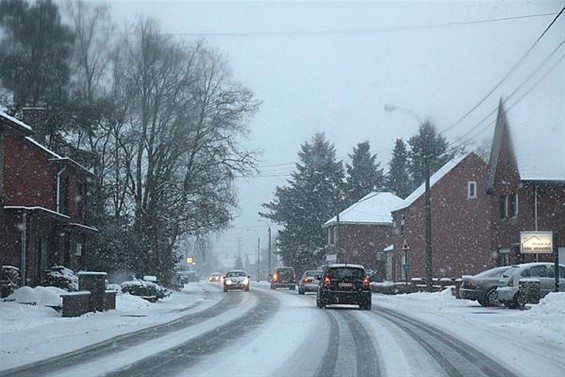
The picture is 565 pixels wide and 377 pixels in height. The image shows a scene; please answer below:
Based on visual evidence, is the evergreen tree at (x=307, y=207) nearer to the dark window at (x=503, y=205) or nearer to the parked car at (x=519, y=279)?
the dark window at (x=503, y=205)

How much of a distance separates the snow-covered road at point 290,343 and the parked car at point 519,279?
60.5 inches

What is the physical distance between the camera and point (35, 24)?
47.2m

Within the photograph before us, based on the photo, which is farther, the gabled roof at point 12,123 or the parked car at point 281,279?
the parked car at point 281,279

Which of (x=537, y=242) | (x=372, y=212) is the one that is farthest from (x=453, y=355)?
(x=372, y=212)

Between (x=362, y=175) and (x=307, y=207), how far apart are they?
23.3 metres

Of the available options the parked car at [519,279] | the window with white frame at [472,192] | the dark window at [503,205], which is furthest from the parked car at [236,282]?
the parked car at [519,279]

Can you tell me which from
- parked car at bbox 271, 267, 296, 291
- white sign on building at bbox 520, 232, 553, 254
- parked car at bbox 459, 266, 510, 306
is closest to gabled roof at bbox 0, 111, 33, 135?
parked car at bbox 459, 266, 510, 306

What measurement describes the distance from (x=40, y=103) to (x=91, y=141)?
4664 millimetres

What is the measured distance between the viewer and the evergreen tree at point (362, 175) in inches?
4213

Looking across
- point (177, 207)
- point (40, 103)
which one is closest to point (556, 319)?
point (177, 207)

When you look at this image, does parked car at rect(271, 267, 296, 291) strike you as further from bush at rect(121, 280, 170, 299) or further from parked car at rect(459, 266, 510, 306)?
parked car at rect(459, 266, 510, 306)

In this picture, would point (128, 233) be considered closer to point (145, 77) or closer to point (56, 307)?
point (145, 77)

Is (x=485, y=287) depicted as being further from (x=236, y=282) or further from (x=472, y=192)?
(x=472, y=192)

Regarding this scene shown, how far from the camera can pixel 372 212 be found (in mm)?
80438
